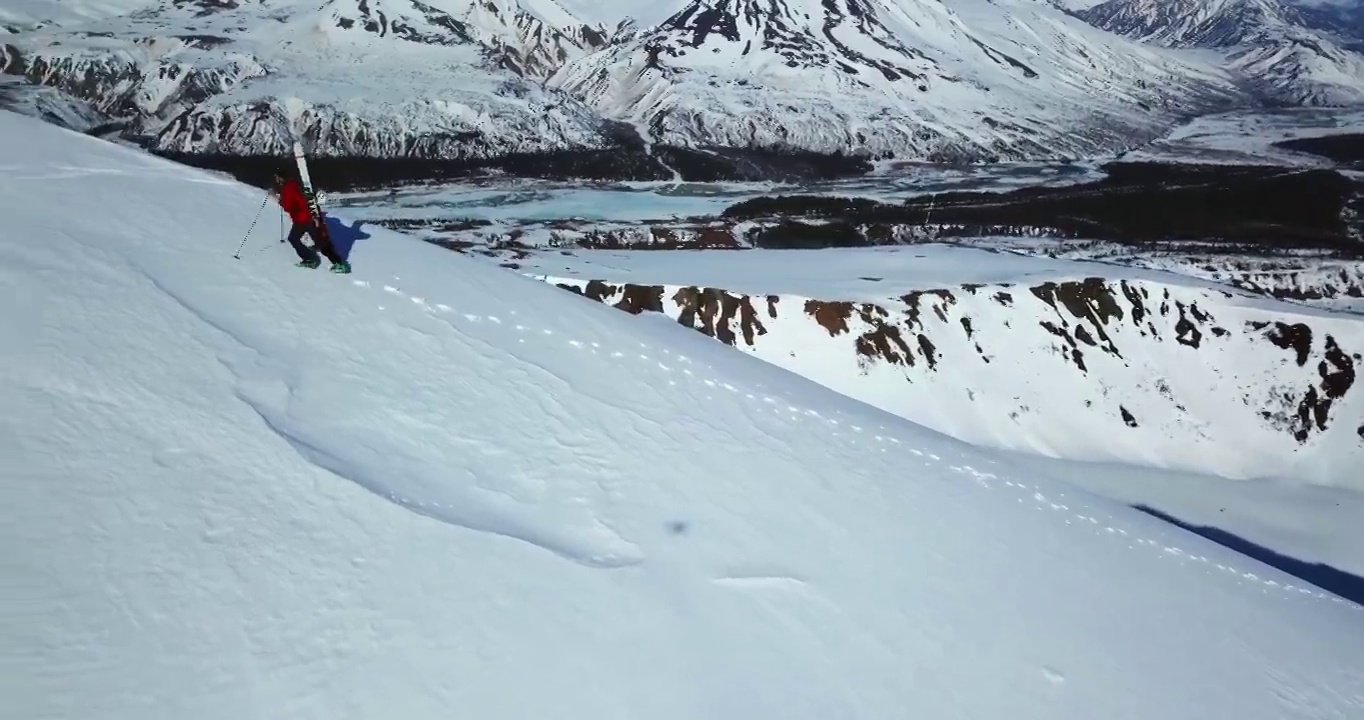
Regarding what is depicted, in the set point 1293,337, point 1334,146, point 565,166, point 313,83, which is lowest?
point 1293,337

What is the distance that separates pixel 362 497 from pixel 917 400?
3790 centimetres

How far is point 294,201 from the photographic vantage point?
956 cm

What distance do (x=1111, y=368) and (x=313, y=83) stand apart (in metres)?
154

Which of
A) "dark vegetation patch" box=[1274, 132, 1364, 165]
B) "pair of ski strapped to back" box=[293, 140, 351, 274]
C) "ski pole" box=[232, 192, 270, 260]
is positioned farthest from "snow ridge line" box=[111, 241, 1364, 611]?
"dark vegetation patch" box=[1274, 132, 1364, 165]

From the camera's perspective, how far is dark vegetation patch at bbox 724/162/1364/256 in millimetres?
91500

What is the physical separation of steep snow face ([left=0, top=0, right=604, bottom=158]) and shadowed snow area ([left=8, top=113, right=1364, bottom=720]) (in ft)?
453

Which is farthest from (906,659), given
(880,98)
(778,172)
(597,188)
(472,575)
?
(880,98)

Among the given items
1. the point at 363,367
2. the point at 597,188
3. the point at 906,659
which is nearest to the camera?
the point at 906,659

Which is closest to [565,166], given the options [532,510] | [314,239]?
[314,239]

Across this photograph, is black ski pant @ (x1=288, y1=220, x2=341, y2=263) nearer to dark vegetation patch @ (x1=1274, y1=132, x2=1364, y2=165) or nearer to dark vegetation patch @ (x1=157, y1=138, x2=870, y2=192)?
dark vegetation patch @ (x1=157, y1=138, x2=870, y2=192)

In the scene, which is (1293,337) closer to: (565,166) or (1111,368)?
(1111,368)

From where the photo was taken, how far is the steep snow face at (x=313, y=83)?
137m

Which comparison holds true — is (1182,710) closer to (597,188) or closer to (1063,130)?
(597,188)

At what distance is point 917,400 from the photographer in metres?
41.0
